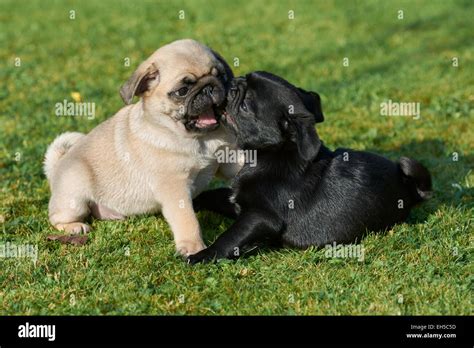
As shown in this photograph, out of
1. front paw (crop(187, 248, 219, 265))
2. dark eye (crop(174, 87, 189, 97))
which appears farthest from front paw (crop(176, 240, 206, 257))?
dark eye (crop(174, 87, 189, 97))

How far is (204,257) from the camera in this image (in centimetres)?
549

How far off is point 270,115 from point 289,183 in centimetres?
51

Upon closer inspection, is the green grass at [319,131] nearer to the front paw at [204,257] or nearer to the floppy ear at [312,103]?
the front paw at [204,257]

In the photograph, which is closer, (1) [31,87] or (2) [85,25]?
(1) [31,87]

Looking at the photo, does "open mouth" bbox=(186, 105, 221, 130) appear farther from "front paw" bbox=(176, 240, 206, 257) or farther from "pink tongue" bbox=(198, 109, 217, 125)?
"front paw" bbox=(176, 240, 206, 257)

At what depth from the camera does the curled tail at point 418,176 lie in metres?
6.05

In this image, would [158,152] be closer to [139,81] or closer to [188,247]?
[139,81]

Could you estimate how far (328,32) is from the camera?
13.8m

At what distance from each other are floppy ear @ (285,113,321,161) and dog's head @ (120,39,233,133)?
636mm

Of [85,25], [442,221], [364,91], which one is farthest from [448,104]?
[85,25]

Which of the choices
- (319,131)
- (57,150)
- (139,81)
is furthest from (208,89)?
(319,131)

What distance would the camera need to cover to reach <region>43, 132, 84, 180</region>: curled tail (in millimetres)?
6961
